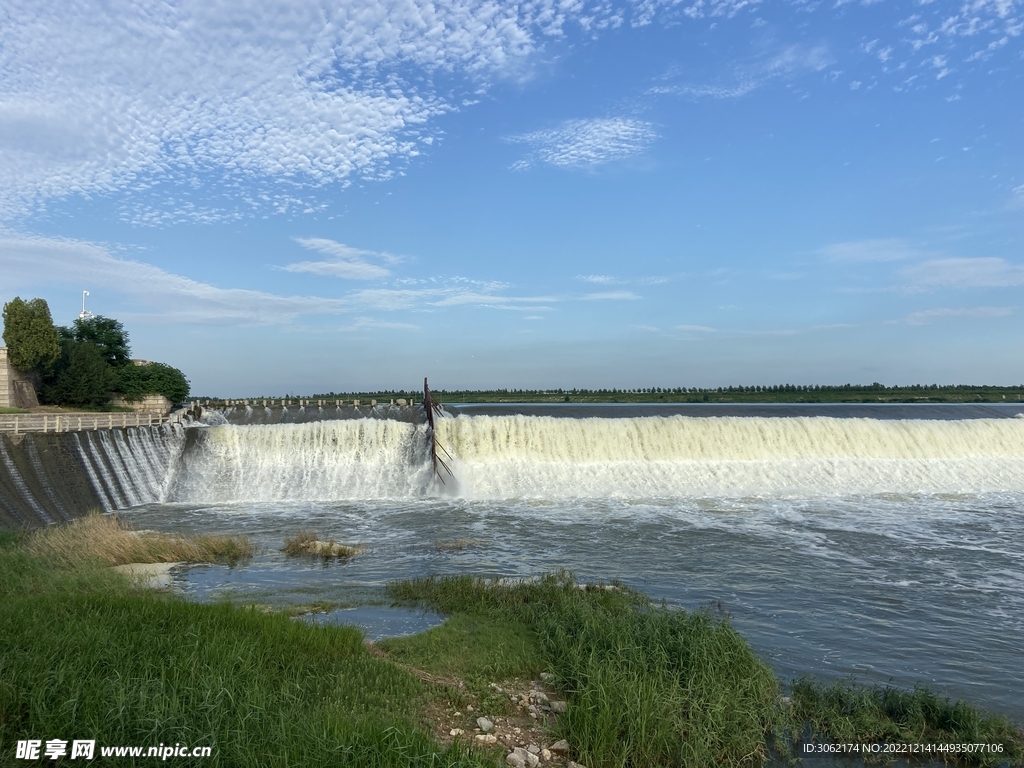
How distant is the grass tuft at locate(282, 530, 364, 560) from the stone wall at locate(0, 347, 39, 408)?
21202mm

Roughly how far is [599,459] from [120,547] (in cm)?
1652

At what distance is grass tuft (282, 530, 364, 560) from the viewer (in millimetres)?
14164

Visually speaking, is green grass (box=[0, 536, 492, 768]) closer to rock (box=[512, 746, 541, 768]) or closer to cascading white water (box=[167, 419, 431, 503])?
rock (box=[512, 746, 541, 768])

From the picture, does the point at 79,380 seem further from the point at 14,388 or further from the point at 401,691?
the point at 401,691

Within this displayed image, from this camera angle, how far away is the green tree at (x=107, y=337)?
36.4 metres

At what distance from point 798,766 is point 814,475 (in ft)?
67.9

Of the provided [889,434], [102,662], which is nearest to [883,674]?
[102,662]

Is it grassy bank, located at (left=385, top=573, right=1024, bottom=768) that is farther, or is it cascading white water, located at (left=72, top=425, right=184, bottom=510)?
cascading white water, located at (left=72, top=425, right=184, bottom=510)

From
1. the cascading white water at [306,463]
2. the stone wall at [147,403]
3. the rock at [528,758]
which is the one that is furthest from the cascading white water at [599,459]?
the rock at [528,758]

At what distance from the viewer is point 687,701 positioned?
6.53 metres

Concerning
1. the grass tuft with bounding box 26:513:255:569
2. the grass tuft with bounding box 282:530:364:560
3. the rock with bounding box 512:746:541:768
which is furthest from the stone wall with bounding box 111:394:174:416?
the rock with bounding box 512:746:541:768

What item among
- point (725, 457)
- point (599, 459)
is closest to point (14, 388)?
point (599, 459)

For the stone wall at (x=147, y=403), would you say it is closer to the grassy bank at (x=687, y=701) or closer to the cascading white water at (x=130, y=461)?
the cascading white water at (x=130, y=461)

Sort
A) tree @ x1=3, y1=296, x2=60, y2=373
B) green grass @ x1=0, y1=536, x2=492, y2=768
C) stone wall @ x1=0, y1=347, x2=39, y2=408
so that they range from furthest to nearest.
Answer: tree @ x1=3, y1=296, x2=60, y2=373, stone wall @ x1=0, y1=347, x2=39, y2=408, green grass @ x1=0, y1=536, x2=492, y2=768
